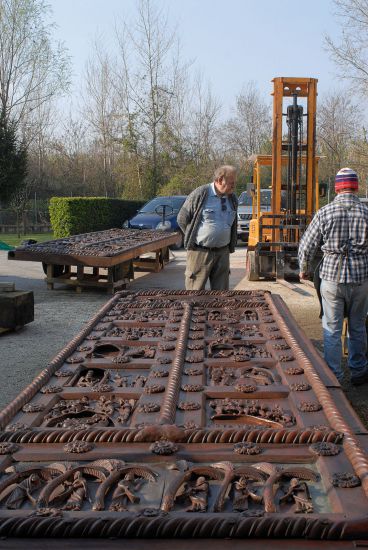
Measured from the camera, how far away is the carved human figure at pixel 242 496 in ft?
5.41

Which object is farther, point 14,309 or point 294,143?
point 294,143

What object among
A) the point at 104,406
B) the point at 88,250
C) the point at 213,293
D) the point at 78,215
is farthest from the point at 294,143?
the point at 78,215

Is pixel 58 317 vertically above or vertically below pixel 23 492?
below

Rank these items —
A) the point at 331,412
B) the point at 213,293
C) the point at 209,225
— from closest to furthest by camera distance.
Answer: the point at 331,412, the point at 213,293, the point at 209,225

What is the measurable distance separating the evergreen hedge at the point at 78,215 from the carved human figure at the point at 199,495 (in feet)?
66.8

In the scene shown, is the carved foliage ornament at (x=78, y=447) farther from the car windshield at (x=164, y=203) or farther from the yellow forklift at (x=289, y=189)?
the car windshield at (x=164, y=203)

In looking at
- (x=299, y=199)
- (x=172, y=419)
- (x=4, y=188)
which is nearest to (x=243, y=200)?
(x=4, y=188)

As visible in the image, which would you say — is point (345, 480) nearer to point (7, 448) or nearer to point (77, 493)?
point (77, 493)

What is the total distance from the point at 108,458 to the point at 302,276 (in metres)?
3.36

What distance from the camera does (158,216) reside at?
1900 cm

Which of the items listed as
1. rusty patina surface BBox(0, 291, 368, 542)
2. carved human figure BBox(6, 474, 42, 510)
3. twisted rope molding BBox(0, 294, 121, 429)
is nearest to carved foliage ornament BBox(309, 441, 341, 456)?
rusty patina surface BBox(0, 291, 368, 542)

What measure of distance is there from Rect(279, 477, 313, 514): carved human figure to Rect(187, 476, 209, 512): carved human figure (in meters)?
0.21

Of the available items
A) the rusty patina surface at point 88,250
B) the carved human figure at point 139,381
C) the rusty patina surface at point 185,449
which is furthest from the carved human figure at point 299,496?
the rusty patina surface at point 88,250

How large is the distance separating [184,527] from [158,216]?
1766 centimetres
